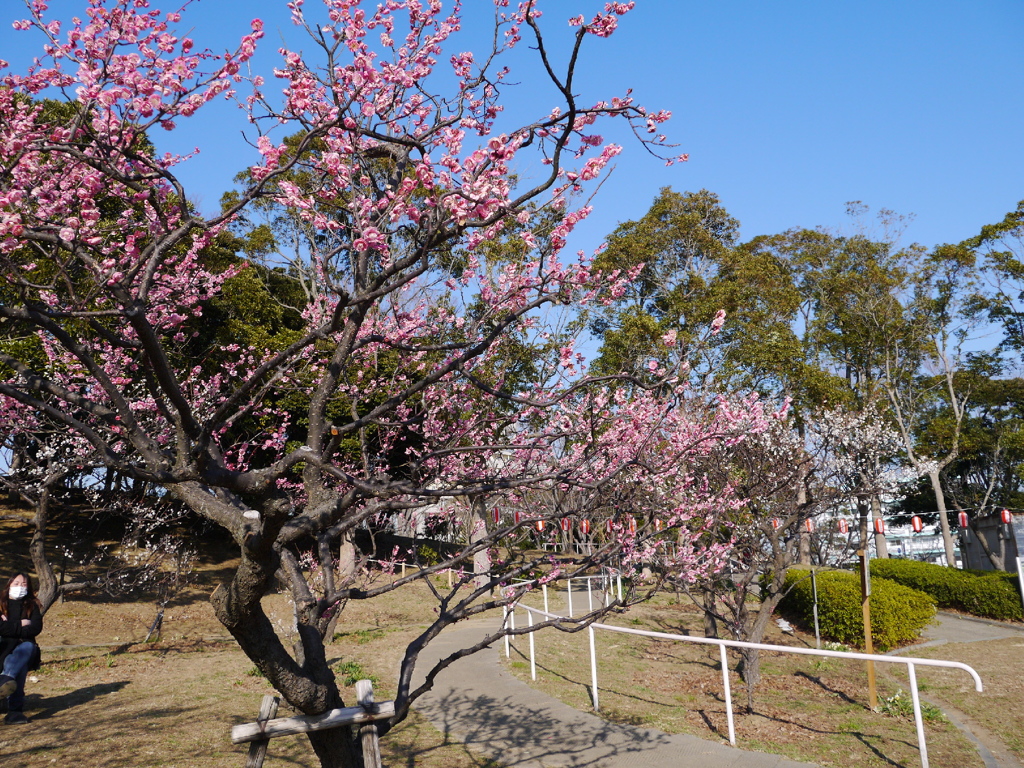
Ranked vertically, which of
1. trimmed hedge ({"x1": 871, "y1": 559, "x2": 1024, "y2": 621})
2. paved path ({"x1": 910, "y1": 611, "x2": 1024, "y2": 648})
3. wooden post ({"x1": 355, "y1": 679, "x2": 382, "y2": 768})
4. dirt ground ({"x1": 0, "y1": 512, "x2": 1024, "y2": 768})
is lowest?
paved path ({"x1": 910, "y1": 611, "x2": 1024, "y2": 648})

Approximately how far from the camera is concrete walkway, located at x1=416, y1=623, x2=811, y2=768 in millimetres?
5562

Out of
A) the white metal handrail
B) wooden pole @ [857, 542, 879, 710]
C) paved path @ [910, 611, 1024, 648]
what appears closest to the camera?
the white metal handrail

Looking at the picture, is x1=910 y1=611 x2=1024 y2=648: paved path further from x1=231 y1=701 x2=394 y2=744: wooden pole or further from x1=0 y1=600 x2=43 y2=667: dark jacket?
x1=0 y1=600 x2=43 y2=667: dark jacket

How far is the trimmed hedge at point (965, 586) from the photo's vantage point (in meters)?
15.6

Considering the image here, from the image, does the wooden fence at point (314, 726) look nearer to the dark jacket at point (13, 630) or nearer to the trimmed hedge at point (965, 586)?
the dark jacket at point (13, 630)

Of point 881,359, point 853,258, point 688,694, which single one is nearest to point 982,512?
point 881,359

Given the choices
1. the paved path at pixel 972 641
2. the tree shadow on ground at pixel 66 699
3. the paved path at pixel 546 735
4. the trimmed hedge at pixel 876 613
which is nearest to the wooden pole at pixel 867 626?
the paved path at pixel 972 641

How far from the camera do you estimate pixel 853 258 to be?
88.6 ft

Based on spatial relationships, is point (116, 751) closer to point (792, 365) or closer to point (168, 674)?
point (168, 674)

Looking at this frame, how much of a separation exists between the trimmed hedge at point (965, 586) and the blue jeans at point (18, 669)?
18637 millimetres

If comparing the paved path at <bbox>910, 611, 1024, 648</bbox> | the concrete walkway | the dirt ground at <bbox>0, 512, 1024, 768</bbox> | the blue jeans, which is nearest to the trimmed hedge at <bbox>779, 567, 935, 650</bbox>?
the paved path at <bbox>910, 611, 1024, 648</bbox>

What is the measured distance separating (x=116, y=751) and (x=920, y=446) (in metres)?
28.1

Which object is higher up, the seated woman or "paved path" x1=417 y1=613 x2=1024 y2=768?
the seated woman

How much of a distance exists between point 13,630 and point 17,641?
0.40ft
